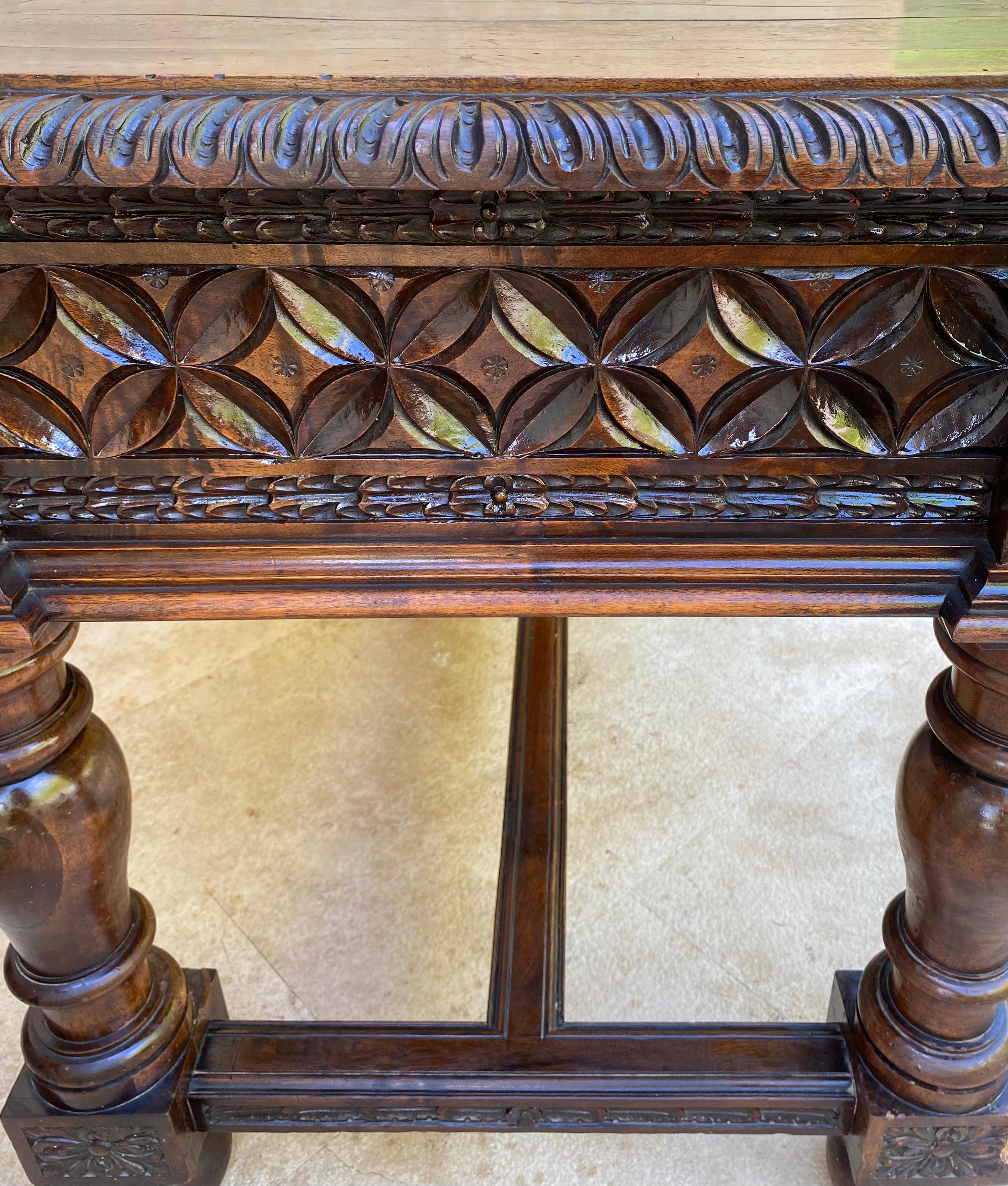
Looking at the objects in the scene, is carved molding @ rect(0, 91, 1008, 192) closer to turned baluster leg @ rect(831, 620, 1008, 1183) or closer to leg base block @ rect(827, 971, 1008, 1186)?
turned baluster leg @ rect(831, 620, 1008, 1183)

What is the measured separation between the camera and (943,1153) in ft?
2.68

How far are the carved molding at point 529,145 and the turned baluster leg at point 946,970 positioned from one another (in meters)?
0.30

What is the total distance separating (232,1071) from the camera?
2.73 feet

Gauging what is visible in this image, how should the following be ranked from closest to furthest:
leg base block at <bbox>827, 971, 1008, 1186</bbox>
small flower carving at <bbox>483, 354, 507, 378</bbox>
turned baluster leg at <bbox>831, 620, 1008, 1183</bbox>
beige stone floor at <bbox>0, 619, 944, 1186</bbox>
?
small flower carving at <bbox>483, 354, 507, 378</bbox> → turned baluster leg at <bbox>831, 620, 1008, 1183</bbox> → leg base block at <bbox>827, 971, 1008, 1186</bbox> → beige stone floor at <bbox>0, 619, 944, 1186</bbox>

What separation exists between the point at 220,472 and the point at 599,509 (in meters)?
0.20

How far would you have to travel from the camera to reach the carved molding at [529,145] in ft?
1.33

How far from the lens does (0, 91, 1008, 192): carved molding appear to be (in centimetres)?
40

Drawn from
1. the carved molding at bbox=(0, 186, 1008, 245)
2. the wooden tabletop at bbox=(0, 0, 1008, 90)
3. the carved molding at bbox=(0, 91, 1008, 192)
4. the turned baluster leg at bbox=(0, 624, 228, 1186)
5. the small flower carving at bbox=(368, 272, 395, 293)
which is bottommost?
the turned baluster leg at bbox=(0, 624, 228, 1186)

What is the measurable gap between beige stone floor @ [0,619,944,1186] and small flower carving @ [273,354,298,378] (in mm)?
719

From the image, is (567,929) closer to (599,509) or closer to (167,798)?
(167,798)

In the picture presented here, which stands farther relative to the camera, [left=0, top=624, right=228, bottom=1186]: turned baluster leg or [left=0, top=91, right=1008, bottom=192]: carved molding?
[left=0, top=624, right=228, bottom=1186]: turned baluster leg

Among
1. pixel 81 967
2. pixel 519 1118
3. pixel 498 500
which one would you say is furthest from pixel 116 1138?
pixel 498 500

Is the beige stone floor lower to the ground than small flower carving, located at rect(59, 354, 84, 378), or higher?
lower

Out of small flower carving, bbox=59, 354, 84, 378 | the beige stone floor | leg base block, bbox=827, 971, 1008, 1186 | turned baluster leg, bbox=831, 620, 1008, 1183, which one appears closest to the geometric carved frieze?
small flower carving, bbox=59, 354, 84, 378
